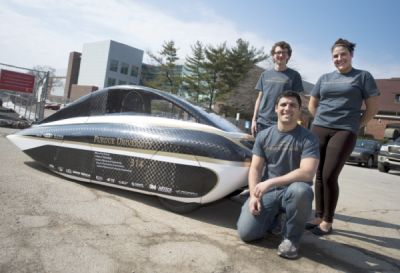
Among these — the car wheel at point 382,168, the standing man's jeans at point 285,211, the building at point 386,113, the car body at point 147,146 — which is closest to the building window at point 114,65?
the building at point 386,113

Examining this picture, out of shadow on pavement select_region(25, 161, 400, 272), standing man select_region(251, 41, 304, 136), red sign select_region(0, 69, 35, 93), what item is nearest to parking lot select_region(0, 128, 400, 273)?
shadow on pavement select_region(25, 161, 400, 272)

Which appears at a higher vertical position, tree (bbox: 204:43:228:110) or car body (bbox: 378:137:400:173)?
tree (bbox: 204:43:228:110)

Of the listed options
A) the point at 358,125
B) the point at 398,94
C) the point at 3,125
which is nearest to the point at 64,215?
the point at 358,125

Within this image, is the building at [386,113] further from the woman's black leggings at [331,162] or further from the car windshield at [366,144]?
the woman's black leggings at [331,162]

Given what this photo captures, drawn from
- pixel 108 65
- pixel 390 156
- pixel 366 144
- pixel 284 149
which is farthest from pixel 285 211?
pixel 108 65

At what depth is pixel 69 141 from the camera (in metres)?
4.81

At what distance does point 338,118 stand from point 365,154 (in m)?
15.0

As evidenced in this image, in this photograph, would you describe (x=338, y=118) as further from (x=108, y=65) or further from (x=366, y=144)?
(x=108, y=65)

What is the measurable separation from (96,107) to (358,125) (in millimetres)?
3224

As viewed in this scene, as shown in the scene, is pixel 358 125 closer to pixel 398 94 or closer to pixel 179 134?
pixel 179 134

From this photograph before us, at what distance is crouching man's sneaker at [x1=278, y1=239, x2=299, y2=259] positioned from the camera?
3176 mm

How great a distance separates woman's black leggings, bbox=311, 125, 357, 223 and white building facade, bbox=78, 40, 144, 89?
58425mm

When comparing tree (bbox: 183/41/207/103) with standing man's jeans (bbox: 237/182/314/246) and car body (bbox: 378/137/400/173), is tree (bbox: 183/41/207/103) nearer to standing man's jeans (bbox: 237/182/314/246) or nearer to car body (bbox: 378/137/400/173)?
car body (bbox: 378/137/400/173)

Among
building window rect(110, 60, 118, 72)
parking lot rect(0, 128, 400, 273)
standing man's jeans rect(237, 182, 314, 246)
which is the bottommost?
parking lot rect(0, 128, 400, 273)
